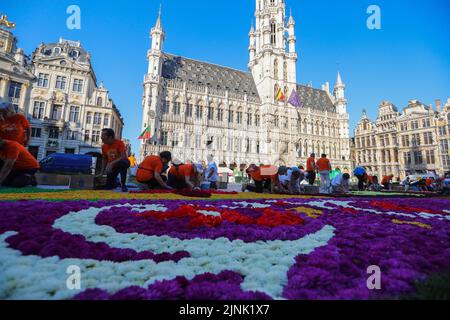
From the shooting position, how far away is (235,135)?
38375 millimetres

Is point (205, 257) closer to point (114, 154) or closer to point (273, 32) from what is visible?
point (114, 154)

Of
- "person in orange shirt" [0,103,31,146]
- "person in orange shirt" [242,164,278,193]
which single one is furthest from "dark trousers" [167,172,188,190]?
"person in orange shirt" [0,103,31,146]

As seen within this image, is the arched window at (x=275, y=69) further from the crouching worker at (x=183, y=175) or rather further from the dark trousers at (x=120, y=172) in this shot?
the dark trousers at (x=120, y=172)

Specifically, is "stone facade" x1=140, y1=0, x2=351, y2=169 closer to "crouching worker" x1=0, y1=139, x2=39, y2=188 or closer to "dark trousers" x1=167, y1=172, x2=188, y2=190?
"dark trousers" x1=167, y1=172, x2=188, y2=190

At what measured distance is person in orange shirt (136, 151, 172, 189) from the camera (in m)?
6.68

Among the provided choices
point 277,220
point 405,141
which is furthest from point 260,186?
point 405,141

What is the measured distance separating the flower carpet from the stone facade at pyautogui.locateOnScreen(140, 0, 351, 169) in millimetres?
30410

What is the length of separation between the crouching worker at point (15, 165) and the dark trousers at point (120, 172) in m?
1.92

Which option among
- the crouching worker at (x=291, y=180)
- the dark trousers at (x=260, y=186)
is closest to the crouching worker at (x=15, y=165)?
the dark trousers at (x=260, y=186)

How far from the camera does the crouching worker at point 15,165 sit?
5113 millimetres

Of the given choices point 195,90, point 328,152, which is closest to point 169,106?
point 195,90

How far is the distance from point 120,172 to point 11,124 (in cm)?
294

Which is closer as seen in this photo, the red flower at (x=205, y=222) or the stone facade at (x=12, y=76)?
the red flower at (x=205, y=222)

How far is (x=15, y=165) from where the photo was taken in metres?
5.94
